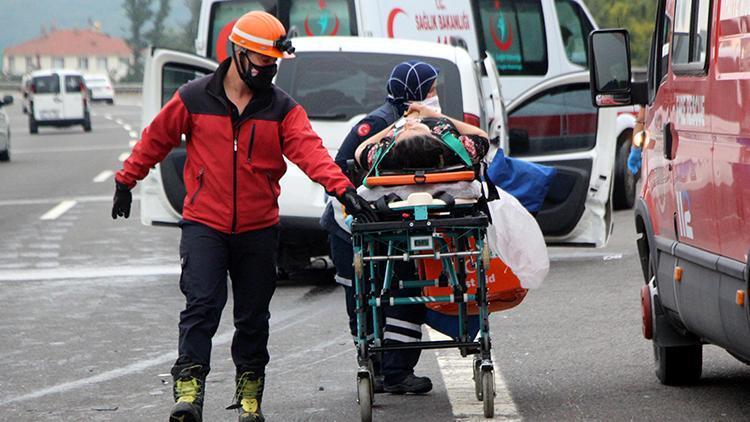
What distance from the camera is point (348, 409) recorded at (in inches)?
286

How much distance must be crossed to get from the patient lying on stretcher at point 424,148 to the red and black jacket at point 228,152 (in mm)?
257

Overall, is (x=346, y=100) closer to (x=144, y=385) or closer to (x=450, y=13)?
(x=144, y=385)

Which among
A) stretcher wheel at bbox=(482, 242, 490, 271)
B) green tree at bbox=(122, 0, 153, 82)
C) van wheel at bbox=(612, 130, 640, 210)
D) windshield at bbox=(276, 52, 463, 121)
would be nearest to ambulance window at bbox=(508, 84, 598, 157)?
windshield at bbox=(276, 52, 463, 121)

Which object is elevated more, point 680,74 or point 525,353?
point 680,74

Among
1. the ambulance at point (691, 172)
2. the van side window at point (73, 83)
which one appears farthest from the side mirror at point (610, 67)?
the van side window at point (73, 83)

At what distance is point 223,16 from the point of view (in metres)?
17.7

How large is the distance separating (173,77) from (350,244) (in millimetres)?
5002

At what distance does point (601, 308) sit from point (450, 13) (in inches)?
292

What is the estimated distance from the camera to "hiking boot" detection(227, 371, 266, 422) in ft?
22.7

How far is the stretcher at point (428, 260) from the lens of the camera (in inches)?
265

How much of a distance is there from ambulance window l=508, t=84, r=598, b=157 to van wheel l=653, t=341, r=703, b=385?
533 cm

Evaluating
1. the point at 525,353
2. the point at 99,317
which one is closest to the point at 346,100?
the point at 99,317

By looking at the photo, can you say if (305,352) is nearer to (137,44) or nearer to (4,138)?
(4,138)

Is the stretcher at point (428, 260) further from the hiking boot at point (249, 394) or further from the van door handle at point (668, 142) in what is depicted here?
the van door handle at point (668, 142)
